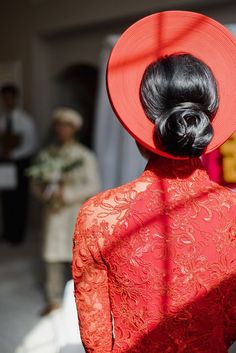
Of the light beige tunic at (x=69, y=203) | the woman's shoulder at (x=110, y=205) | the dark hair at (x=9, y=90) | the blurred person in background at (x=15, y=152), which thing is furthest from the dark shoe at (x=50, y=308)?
the dark hair at (x=9, y=90)

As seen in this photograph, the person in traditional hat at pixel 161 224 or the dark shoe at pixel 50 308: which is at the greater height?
the person in traditional hat at pixel 161 224

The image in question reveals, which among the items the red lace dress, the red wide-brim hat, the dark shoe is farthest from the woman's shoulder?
the dark shoe

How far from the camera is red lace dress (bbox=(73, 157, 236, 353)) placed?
3.42ft

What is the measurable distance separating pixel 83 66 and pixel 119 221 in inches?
229

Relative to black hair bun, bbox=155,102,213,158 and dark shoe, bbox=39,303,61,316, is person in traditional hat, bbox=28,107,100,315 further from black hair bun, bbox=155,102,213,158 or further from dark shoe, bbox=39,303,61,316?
black hair bun, bbox=155,102,213,158

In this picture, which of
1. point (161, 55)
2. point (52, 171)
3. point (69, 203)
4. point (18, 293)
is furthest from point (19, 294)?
point (161, 55)

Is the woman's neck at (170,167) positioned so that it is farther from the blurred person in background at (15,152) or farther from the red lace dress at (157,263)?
the blurred person in background at (15,152)

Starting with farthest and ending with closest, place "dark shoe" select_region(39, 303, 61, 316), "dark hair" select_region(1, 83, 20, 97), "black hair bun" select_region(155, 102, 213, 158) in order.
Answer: "dark hair" select_region(1, 83, 20, 97) < "dark shoe" select_region(39, 303, 61, 316) < "black hair bun" select_region(155, 102, 213, 158)

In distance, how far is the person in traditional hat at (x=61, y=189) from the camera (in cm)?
358

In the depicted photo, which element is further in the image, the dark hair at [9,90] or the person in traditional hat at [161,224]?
the dark hair at [9,90]

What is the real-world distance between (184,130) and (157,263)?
0.29m

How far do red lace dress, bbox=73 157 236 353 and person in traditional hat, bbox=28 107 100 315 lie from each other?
8.01 ft

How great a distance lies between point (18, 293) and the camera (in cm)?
426

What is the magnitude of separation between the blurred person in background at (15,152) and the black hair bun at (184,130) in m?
5.16
